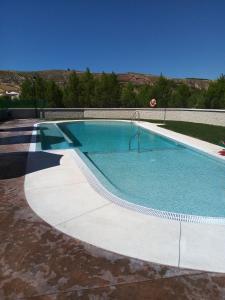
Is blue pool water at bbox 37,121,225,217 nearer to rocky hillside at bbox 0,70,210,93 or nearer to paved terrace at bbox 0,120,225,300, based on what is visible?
paved terrace at bbox 0,120,225,300

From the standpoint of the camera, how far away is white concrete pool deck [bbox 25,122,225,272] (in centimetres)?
312

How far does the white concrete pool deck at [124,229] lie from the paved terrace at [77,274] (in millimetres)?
171

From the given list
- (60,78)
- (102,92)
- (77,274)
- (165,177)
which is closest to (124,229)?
(77,274)

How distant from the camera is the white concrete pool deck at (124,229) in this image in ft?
10.3

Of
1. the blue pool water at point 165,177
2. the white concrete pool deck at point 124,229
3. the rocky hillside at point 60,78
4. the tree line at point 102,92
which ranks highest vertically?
the rocky hillside at point 60,78

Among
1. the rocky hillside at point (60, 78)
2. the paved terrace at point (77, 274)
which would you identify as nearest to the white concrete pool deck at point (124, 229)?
the paved terrace at point (77, 274)

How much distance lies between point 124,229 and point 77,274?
3.59 ft

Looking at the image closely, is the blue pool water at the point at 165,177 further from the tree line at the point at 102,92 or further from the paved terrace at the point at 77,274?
the tree line at the point at 102,92

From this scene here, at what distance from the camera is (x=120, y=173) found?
7273 millimetres

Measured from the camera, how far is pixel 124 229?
12.2 ft

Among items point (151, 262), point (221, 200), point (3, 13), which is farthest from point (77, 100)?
point (151, 262)

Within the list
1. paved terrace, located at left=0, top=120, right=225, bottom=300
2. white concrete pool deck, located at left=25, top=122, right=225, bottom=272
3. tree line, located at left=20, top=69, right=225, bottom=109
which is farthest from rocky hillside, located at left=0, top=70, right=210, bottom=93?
paved terrace, located at left=0, top=120, right=225, bottom=300

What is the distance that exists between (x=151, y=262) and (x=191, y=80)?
354 feet

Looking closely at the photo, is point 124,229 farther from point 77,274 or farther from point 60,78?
point 60,78
